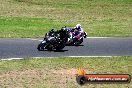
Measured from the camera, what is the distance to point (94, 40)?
98.8ft

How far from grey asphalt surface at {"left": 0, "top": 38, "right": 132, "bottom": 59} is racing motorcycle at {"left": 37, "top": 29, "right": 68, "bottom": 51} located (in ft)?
1.39

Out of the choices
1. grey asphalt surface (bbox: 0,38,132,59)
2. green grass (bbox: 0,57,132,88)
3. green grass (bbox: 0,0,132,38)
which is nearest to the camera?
green grass (bbox: 0,57,132,88)

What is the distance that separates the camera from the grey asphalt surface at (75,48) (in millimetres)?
24766

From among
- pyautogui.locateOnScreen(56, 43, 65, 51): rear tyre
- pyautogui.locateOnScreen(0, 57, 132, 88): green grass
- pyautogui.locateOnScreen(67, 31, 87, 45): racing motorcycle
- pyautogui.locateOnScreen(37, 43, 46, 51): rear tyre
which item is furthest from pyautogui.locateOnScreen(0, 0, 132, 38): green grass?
pyautogui.locateOnScreen(0, 57, 132, 88): green grass

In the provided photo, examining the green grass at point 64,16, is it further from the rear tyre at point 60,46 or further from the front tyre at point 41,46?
the rear tyre at point 60,46

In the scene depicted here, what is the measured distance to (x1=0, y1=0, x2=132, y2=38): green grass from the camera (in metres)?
34.2

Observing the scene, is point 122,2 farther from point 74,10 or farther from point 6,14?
point 6,14

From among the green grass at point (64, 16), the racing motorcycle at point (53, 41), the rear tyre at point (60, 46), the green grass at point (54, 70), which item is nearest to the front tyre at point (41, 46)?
the racing motorcycle at point (53, 41)

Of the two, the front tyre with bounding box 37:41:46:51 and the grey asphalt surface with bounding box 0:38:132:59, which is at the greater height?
the front tyre with bounding box 37:41:46:51

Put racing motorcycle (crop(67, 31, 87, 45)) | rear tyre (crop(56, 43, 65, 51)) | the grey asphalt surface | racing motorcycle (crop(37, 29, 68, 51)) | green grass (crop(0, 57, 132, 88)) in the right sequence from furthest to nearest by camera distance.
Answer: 1. racing motorcycle (crop(67, 31, 87, 45))
2. rear tyre (crop(56, 43, 65, 51))
3. racing motorcycle (crop(37, 29, 68, 51))
4. the grey asphalt surface
5. green grass (crop(0, 57, 132, 88))

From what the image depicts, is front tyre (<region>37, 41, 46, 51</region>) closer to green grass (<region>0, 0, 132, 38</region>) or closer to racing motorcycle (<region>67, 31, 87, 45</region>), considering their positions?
racing motorcycle (<region>67, 31, 87, 45</region>)

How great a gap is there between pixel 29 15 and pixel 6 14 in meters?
2.25

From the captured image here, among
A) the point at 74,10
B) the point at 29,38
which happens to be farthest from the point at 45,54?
the point at 74,10

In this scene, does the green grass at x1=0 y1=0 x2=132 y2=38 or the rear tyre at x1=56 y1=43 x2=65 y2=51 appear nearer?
the rear tyre at x1=56 y1=43 x2=65 y2=51
